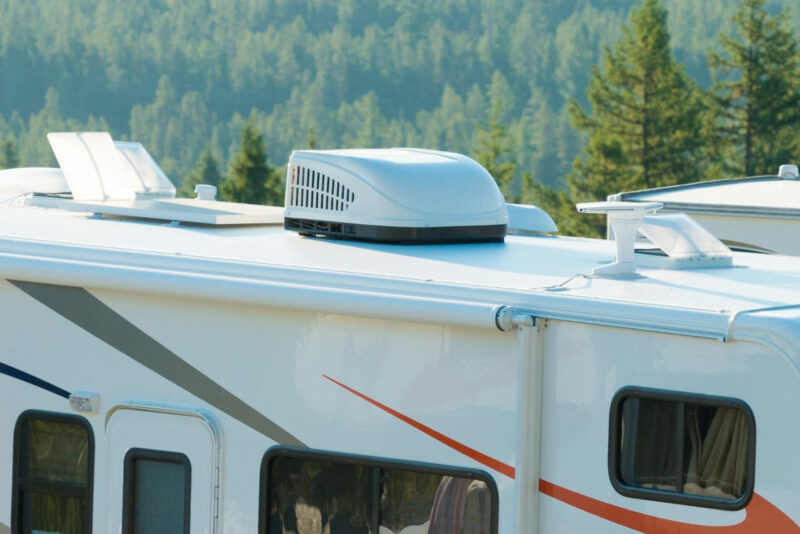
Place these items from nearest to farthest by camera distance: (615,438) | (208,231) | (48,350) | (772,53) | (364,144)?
(615,438) → (48,350) → (208,231) → (772,53) → (364,144)

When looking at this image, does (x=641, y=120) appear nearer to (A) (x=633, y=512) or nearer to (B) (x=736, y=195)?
(B) (x=736, y=195)

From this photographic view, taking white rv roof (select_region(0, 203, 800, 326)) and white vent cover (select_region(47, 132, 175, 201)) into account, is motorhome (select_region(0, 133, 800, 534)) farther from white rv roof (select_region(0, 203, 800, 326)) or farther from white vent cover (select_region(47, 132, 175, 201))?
white vent cover (select_region(47, 132, 175, 201))

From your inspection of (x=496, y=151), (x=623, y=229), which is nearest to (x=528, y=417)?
(x=623, y=229)

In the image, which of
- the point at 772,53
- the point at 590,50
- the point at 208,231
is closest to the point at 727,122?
the point at 772,53

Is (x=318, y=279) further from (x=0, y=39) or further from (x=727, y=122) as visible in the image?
(x=0, y=39)

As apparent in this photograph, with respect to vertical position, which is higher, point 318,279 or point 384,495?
point 318,279

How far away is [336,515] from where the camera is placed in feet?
13.7

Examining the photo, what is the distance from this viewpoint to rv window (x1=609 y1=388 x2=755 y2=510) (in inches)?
139

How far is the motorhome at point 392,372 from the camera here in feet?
11.8

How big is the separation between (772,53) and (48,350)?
130 feet

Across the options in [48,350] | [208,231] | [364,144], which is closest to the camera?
[48,350]

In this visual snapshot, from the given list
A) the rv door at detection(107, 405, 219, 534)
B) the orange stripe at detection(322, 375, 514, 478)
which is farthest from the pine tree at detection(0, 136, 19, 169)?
the orange stripe at detection(322, 375, 514, 478)

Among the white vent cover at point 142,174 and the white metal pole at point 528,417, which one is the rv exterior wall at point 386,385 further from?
the white vent cover at point 142,174

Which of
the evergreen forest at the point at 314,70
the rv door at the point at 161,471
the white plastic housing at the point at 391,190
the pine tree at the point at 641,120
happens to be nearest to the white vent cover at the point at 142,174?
the white plastic housing at the point at 391,190
